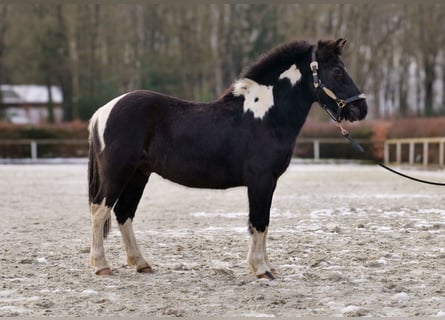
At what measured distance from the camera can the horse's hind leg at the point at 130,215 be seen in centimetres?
524

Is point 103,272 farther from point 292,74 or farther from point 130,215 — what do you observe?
point 292,74

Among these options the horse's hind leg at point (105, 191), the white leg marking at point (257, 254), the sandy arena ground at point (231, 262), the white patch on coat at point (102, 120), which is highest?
the white patch on coat at point (102, 120)

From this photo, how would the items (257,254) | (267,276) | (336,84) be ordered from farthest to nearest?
1. (336,84)
2. (257,254)
3. (267,276)

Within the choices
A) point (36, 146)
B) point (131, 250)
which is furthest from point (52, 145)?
point (131, 250)

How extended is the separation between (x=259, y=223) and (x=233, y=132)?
0.79 meters

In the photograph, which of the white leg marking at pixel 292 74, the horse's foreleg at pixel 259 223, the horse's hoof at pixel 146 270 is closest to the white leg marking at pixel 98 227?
the horse's hoof at pixel 146 270

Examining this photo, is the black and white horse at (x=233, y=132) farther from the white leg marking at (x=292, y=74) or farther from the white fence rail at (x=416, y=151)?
the white fence rail at (x=416, y=151)

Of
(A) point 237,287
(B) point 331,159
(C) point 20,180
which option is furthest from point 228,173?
(B) point 331,159

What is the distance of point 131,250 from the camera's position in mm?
5348

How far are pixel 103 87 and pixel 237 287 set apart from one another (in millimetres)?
31243

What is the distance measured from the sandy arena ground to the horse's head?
4.48ft

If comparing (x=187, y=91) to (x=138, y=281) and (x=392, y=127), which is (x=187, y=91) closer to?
(x=392, y=127)

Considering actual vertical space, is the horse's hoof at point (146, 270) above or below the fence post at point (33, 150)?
above

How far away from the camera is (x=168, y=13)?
36.4 m
